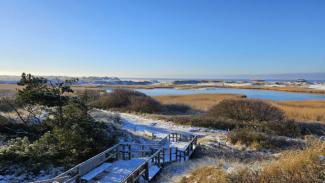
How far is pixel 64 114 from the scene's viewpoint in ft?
49.1

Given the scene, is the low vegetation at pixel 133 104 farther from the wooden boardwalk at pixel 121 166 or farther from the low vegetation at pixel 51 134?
the wooden boardwalk at pixel 121 166

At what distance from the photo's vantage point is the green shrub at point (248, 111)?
2445 centimetres

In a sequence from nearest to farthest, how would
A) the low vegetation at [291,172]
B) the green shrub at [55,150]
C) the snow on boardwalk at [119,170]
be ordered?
the low vegetation at [291,172] < the snow on boardwalk at [119,170] < the green shrub at [55,150]

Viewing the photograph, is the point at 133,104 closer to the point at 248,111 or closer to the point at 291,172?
the point at 248,111

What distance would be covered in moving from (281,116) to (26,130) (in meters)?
17.6

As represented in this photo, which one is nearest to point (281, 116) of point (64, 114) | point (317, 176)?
point (64, 114)

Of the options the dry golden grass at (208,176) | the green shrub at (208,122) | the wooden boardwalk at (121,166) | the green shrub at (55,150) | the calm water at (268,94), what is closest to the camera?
the dry golden grass at (208,176)

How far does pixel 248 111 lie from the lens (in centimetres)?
2536

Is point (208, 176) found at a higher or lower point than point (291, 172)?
lower

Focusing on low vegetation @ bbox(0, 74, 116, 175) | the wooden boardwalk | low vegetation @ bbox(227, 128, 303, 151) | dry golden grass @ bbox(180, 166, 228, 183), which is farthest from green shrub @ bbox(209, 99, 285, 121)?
dry golden grass @ bbox(180, 166, 228, 183)

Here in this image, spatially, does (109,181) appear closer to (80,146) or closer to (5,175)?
(80,146)

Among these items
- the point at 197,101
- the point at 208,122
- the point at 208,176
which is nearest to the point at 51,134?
the point at 208,176

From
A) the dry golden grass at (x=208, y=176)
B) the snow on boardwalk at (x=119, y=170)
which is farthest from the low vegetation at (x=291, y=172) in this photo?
the snow on boardwalk at (x=119, y=170)

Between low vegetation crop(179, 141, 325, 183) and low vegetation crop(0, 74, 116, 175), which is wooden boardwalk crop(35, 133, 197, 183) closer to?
low vegetation crop(0, 74, 116, 175)
